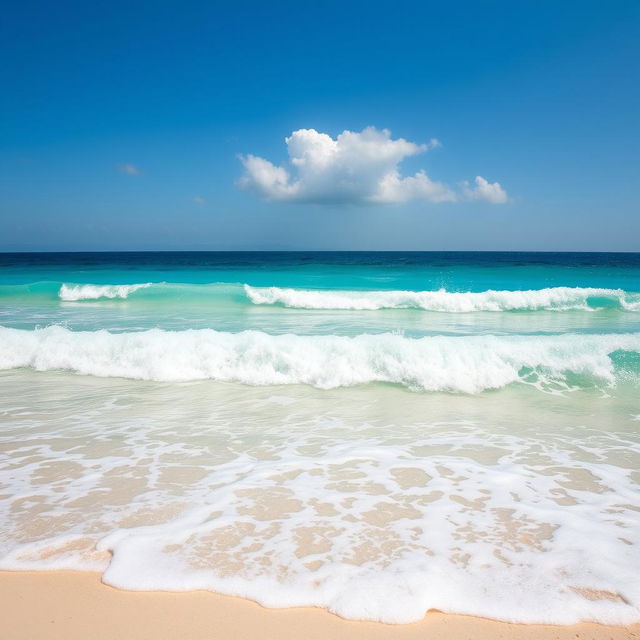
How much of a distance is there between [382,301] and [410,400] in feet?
39.3

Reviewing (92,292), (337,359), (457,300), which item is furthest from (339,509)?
(92,292)

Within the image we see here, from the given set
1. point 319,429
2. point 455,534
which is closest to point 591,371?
point 319,429

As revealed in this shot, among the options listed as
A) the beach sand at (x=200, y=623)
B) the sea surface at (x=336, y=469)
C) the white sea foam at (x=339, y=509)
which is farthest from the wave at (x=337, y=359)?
the beach sand at (x=200, y=623)

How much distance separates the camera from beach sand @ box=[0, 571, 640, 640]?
2.32m

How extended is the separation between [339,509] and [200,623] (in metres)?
1.48

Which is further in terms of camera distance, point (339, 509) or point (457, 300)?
point (457, 300)

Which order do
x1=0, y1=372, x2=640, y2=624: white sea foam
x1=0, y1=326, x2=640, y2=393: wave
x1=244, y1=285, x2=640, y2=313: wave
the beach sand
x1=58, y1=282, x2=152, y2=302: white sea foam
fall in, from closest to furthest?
the beach sand → x1=0, y1=372, x2=640, y2=624: white sea foam → x1=0, y1=326, x2=640, y2=393: wave → x1=244, y1=285, x2=640, y2=313: wave → x1=58, y1=282, x2=152, y2=302: white sea foam

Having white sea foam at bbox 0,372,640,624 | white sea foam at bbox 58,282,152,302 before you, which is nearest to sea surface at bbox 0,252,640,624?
white sea foam at bbox 0,372,640,624

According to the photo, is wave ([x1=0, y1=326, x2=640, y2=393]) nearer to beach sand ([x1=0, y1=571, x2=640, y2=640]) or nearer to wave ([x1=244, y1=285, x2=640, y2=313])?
beach sand ([x1=0, y1=571, x2=640, y2=640])

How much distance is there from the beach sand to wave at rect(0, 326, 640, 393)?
16.6ft

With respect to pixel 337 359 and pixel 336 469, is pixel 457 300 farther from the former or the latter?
pixel 336 469

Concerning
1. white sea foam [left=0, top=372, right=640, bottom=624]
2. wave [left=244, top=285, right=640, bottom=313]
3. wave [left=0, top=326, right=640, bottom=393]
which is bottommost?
white sea foam [left=0, top=372, right=640, bottom=624]

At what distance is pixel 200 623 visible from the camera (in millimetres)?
2389

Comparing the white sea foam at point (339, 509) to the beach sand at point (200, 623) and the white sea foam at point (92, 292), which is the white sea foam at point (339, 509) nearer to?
the beach sand at point (200, 623)
